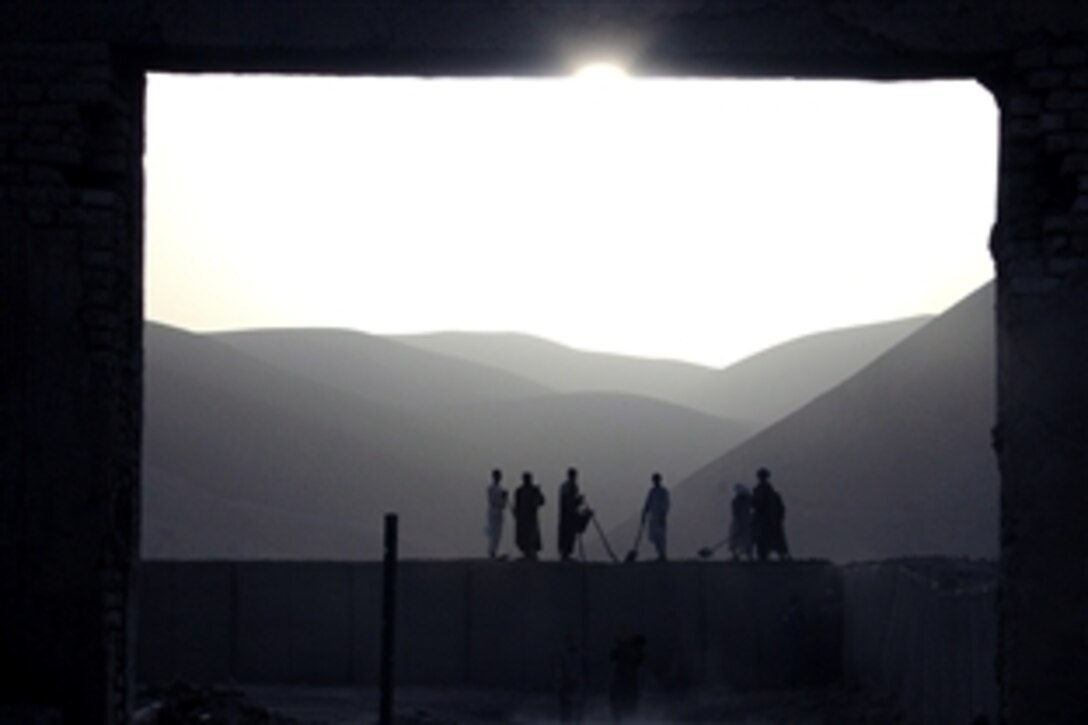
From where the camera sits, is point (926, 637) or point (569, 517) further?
point (569, 517)

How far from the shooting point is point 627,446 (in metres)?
120

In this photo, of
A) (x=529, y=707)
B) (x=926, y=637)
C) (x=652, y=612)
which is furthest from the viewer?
(x=652, y=612)

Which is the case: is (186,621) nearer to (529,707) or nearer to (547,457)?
(529,707)

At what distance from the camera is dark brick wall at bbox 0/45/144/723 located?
12.2 metres

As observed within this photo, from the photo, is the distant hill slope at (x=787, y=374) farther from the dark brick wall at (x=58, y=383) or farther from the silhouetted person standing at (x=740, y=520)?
the dark brick wall at (x=58, y=383)

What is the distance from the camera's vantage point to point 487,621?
2772 centimetres

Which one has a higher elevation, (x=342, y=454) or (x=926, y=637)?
(x=342, y=454)

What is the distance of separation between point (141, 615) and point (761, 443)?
169ft

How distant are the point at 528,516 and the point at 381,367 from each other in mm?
137373

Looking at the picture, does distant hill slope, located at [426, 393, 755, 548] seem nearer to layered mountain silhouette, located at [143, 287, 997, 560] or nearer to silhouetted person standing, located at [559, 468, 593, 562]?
layered mountain silhouette, located at [143, 287, 997, 560]

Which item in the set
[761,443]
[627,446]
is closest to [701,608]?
[761,443]

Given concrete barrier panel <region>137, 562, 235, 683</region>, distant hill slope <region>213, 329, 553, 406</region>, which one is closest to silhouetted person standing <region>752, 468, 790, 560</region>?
concrete barrier panel <region>137, 562, 235, 683</region>

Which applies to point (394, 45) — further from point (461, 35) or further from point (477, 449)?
point (477, 449)

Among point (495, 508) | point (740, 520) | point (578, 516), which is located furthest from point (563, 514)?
point (740, 520)
